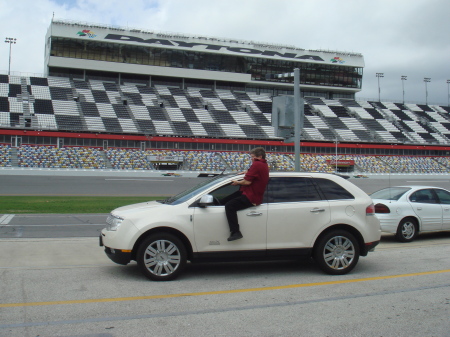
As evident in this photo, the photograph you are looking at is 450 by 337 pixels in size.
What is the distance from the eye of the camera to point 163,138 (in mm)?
50250

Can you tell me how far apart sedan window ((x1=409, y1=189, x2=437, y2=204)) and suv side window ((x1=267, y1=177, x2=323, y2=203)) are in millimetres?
4862

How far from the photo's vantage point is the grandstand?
47156mm

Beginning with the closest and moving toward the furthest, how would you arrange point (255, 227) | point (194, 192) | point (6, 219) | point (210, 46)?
1. point (255, 227)
2. point (194, 192)
3. point (6, 219)
4. point (210, 46)

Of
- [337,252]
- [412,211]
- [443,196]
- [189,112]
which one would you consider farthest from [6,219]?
[189,112]

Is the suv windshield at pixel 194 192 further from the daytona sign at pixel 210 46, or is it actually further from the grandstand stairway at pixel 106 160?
the daytona sign at pixel 210 46

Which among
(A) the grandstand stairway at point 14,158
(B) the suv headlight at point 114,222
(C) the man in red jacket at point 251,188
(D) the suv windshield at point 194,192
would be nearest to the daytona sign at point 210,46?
(A) the grandstand stairway at point 14,158

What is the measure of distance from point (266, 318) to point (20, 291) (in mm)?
3239

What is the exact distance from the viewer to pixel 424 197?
11.1 metres

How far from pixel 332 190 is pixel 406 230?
4.29 m

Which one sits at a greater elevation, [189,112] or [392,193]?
[189,112]

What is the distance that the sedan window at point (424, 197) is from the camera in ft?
35.8

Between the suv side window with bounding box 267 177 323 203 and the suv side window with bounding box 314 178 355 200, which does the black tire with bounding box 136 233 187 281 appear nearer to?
the suv side window with bounding box 267 177 323 203

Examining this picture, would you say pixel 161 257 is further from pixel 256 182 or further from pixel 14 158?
pixel 14 158

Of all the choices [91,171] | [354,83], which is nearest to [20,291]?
[91,171]
